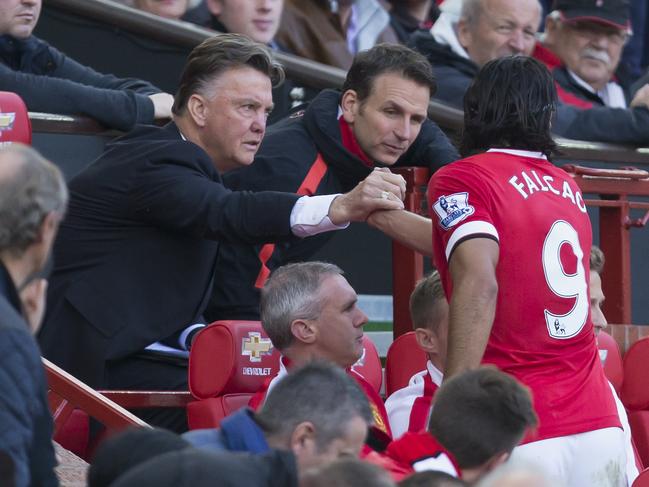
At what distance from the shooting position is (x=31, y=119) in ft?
19.7

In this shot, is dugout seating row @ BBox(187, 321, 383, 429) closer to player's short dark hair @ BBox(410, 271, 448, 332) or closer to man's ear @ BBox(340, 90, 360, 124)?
player's short dark hair @ BBox(410, 271, 448, 332)

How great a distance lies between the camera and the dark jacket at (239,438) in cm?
336

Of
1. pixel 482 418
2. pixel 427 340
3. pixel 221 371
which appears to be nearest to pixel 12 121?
pixel 221 371

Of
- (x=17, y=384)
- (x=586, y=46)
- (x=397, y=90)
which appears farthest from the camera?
(x=586, y=46)

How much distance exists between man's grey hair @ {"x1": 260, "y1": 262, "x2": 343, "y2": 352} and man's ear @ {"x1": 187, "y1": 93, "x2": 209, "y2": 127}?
2.35 feet

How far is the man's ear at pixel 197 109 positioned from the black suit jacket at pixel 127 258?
0.39ft

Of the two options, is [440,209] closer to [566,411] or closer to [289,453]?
[566,411]

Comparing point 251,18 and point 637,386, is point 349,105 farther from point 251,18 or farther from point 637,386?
point 251,18

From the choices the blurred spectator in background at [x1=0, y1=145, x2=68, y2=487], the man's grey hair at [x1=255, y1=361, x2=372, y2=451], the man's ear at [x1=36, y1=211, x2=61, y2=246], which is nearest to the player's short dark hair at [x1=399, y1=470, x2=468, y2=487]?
the man's grey hair at [x1=255, y1=361, x2=372, y2=451]

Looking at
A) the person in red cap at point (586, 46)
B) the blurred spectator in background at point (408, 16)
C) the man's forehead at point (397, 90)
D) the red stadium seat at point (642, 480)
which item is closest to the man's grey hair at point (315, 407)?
the red stadium seat at point (642, 480)

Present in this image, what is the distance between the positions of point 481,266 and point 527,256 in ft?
0.57

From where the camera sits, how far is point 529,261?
4.34 m

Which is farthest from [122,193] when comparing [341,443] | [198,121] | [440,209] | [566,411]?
[341,443]

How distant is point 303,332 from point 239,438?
55.6 inches
